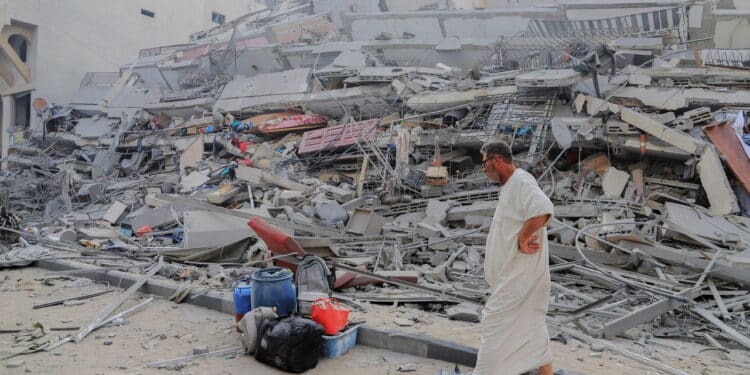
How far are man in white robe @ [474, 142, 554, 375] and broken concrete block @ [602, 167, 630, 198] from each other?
793 cm

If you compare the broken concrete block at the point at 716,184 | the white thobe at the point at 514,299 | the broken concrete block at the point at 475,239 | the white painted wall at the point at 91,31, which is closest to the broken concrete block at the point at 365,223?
the broken concrete block at the point at 475,239

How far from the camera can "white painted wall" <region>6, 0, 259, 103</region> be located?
28.7 metres

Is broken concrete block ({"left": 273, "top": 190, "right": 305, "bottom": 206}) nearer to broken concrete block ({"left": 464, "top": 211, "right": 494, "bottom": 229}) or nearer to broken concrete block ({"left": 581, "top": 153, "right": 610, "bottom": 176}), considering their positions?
broken concrete block ({"left": 464, "top": 211, "right": 494, "bottom": 229})

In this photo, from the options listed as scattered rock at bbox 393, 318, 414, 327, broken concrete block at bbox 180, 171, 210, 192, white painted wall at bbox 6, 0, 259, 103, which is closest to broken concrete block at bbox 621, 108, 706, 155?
scattered rock at bbox 393, 318, 414, 327

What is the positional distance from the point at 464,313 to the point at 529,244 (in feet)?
7.72

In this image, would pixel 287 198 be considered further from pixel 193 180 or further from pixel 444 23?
pixel 444 23

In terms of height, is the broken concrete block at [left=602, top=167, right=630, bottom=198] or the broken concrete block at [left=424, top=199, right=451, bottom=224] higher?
the broken concrete block at [left=602, top=167, right=630, bottom=198]

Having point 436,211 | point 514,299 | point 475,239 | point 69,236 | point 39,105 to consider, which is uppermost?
point 39,105

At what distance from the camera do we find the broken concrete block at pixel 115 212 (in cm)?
1310

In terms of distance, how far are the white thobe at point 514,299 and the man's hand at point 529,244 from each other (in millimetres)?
30

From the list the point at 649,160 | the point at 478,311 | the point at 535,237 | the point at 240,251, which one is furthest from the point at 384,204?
the point at 535,237

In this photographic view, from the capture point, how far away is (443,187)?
11.8m

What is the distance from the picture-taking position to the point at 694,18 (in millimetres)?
16438

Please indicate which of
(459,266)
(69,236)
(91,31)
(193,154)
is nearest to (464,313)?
(459,266)
